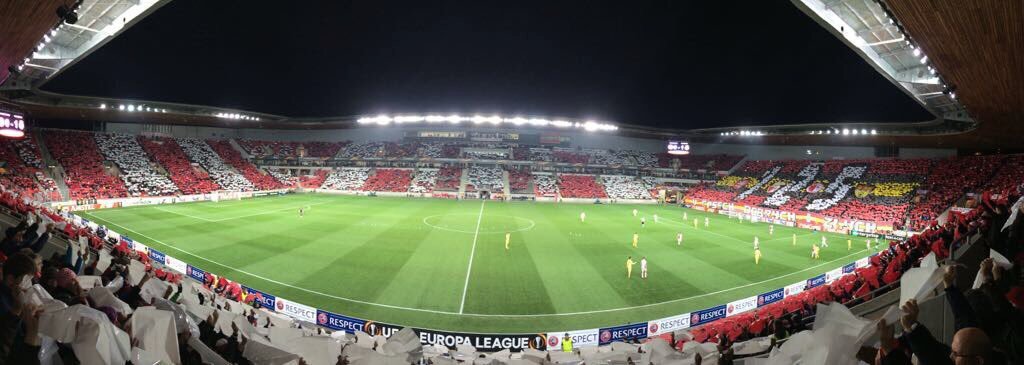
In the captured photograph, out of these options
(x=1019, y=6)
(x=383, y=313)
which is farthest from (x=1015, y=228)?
(x=383, y=313)

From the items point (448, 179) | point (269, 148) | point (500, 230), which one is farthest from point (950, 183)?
point (269, 148)

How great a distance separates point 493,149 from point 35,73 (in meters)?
50.8

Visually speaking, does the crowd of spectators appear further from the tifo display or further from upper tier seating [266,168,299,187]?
upper tier seating [266,168,299,187]

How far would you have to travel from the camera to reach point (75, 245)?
962 cm

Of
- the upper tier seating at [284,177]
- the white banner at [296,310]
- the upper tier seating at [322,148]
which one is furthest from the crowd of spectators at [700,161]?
the white banner at [296,310]

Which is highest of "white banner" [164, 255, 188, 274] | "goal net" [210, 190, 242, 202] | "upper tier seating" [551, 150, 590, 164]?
"upper tier seating" [551, 150, 590, 164]

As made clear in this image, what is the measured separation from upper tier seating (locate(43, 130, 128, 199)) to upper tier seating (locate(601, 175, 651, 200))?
5314cm

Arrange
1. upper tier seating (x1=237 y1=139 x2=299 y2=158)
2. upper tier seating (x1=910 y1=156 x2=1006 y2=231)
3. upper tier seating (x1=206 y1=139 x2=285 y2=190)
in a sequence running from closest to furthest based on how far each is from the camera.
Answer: upper tier seating (x1=910 y1=156 x2=1006 y2=231) < upper tier seating (x1=206 y1=139 x2=285 y2=190) < upper tier seating (x1=237 y1=139 x2=299 y2=158)

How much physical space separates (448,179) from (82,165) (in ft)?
125

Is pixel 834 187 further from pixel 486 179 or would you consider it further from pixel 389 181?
pixel 389 181

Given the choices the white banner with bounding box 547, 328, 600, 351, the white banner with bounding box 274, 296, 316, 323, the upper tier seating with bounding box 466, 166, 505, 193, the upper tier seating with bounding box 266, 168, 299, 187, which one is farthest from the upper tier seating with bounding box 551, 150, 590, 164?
the white banner with bounding box 274, 296, 316, 323

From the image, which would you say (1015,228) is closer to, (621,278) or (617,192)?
(621,278)

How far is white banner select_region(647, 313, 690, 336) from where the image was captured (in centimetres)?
1288

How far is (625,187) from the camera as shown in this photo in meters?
60.2
